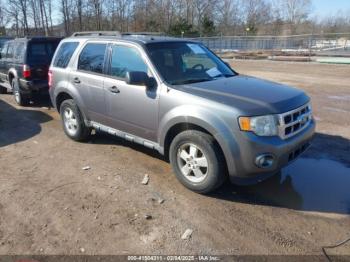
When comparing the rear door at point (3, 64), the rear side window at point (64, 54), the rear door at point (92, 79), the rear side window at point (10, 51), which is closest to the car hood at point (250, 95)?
the rear door at point (92, 79)

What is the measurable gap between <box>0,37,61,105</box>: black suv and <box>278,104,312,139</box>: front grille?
702 cm

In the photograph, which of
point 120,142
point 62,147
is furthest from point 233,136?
point 62,147

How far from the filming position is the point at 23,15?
162 ft

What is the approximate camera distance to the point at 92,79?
17.9 feet

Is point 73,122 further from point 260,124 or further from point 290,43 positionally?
point 290,43

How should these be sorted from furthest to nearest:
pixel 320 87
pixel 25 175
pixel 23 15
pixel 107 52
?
1. pixel 23 15
2. pixel 320 87
3. pixel 107 52
4. pixel 25 175

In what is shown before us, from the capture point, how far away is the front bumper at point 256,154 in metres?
3.71

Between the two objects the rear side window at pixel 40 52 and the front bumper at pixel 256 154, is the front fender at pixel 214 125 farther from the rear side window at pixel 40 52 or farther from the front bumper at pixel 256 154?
the rear side window at pixel 40 52

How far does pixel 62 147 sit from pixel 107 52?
1.99 m

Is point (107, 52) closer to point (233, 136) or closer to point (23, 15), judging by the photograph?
point (233, 136)

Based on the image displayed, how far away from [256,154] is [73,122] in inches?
148

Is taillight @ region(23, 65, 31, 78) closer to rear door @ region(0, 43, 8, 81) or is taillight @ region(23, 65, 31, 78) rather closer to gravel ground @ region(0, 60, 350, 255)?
rear door @ region(0, 43, 8, 81)

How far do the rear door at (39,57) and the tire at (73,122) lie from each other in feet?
10.4

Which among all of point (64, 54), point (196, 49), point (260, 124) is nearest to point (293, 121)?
point (260, 124)
